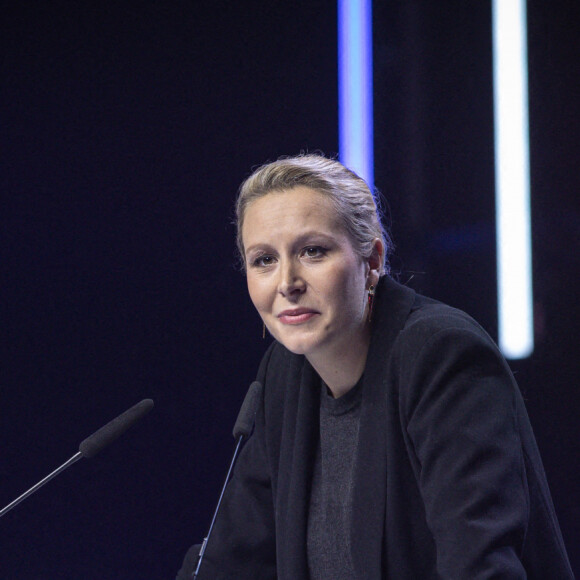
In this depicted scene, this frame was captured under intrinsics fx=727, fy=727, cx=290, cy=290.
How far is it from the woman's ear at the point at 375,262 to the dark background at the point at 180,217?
57 cm

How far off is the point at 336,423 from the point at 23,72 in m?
1.30

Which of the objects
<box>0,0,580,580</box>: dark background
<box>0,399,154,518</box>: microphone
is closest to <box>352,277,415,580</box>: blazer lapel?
<box>0,399,154,518</box>: microphone

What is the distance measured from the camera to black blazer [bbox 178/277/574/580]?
0.94 m

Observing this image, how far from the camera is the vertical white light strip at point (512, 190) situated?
188 cm

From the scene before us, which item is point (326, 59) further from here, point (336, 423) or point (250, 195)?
point (336, 423)

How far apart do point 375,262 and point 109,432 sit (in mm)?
561

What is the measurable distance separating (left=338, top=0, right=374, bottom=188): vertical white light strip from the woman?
613mm

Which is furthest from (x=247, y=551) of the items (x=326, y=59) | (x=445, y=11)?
(x=445, y=11)

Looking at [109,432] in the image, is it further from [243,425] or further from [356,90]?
[356,90]

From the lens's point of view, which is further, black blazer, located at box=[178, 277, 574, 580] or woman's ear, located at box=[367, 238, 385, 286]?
woman's ear, located at box=[367, 238, 385, 286]

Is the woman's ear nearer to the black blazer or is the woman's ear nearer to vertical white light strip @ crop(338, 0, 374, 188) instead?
the black blazer

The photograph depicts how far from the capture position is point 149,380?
6.36ft

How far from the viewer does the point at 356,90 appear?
75.6 inches

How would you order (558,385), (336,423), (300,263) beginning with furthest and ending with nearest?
(558,385)
(336,423)
(300,263)
